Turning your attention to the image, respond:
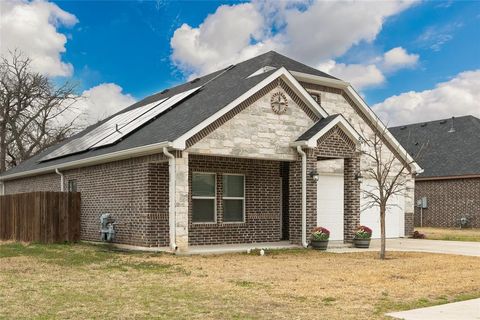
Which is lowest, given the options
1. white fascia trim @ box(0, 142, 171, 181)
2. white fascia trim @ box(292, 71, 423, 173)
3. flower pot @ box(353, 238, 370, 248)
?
flower pot @ box(353, 238, 370, 248)

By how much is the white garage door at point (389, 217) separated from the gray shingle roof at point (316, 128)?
5561 millimetres

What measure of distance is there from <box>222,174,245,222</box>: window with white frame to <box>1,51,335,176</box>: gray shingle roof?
99.1 inches

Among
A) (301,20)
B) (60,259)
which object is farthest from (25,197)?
(301,20)

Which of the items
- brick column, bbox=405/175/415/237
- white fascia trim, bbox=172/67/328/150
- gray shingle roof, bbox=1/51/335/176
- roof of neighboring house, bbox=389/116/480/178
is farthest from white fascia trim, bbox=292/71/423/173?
roof of neighboring house, bbox=389/116/480/178

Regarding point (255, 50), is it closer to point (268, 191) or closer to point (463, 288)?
point (268, 191)

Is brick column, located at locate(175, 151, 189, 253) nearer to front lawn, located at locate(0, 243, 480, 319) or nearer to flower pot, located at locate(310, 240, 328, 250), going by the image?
front lawn, located at locate(0, 243, 480, 319)

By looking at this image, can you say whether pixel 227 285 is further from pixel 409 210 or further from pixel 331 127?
pixel 409 210

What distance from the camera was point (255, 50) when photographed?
29375 mm

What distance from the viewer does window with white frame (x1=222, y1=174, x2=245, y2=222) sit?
17703mm

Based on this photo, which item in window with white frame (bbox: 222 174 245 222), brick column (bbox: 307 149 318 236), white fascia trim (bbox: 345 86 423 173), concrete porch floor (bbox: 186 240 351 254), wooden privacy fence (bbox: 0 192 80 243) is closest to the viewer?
concrete porch floor (bbox: 186 240 351 254)

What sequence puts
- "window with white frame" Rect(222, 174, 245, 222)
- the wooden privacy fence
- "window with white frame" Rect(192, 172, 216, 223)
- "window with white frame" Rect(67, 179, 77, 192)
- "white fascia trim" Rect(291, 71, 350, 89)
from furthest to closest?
"white fascia trim" Rect(291, 71, 350, 89) → "window with white frame" Rect(67, 179, 77, 192) → the wooden privacy fence → "window with white frame" Rect(222, 174, 245, 222) → "window with white frame" Rect(192, 172, 216, 223)

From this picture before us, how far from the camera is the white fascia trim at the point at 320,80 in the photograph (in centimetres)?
2033

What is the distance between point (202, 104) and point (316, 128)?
3.65 meters

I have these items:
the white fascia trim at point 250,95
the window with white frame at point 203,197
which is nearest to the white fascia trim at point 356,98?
the white fascia trim at point 250,95
